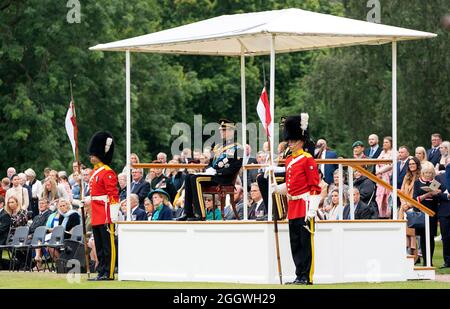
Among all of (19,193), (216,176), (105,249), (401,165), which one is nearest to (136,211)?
(105,249)

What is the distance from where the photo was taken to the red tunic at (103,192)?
21.4 metres

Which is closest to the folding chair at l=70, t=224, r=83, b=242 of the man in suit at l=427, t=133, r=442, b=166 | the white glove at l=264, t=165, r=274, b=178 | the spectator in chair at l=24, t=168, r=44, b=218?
the spectator in chair at l=24, t=168, r=44, b=218

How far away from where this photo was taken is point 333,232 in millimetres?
20281

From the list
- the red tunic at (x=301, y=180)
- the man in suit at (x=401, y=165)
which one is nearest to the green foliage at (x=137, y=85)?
the man in suit at (x=401, y=165)

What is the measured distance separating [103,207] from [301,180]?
352 cm

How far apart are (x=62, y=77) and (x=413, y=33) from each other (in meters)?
24.3

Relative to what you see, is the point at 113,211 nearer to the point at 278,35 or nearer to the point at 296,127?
the point at 296,127

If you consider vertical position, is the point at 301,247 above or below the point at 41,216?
below

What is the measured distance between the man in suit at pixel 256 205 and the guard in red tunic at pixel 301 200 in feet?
9.12

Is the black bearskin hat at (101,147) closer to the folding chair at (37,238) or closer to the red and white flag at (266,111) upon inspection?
the red and white flag at (266,111)

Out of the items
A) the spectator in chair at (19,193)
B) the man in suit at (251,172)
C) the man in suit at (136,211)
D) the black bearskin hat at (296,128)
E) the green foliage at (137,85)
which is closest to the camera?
the black bearskin hat at (296,128)

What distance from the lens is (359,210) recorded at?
21688 mm

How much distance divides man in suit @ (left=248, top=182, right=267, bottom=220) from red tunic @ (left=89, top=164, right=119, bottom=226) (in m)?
2.43

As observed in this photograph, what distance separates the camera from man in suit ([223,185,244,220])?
23.1m
